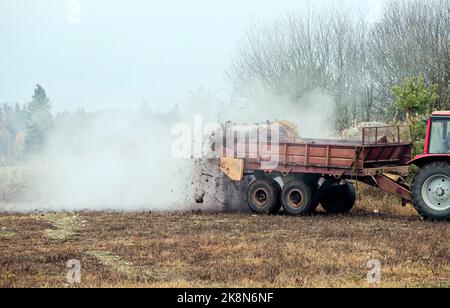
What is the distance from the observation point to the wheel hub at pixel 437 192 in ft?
50.4

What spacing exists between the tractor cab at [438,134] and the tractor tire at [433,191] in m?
0.33

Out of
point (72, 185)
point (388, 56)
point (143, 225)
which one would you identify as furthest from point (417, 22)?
point (143, 225)

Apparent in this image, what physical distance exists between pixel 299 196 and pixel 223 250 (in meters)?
6.09

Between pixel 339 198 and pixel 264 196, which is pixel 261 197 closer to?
pixel 264 196

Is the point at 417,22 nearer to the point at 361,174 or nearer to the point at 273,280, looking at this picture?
the point at 361,174

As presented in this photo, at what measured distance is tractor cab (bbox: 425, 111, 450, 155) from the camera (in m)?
15.3

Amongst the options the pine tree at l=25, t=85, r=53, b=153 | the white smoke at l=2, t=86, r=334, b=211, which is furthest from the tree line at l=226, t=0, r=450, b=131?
the pine tree at l=25, t=85, r=53, b=153

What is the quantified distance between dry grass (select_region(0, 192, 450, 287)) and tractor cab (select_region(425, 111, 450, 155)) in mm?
1575

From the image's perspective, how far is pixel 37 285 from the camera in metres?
9.31

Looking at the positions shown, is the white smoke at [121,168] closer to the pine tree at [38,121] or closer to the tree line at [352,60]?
the tree line at [352,60]

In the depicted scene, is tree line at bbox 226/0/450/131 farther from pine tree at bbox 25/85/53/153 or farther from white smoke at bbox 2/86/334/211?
pine tree at bbox 25/85/53/153

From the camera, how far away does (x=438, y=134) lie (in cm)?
1547

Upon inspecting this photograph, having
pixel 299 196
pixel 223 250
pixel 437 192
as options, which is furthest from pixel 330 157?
pixel 223 250

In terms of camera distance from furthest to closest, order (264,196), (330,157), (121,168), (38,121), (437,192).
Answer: (38,121), (121,168), (264,196), (330,157), (437,192)
